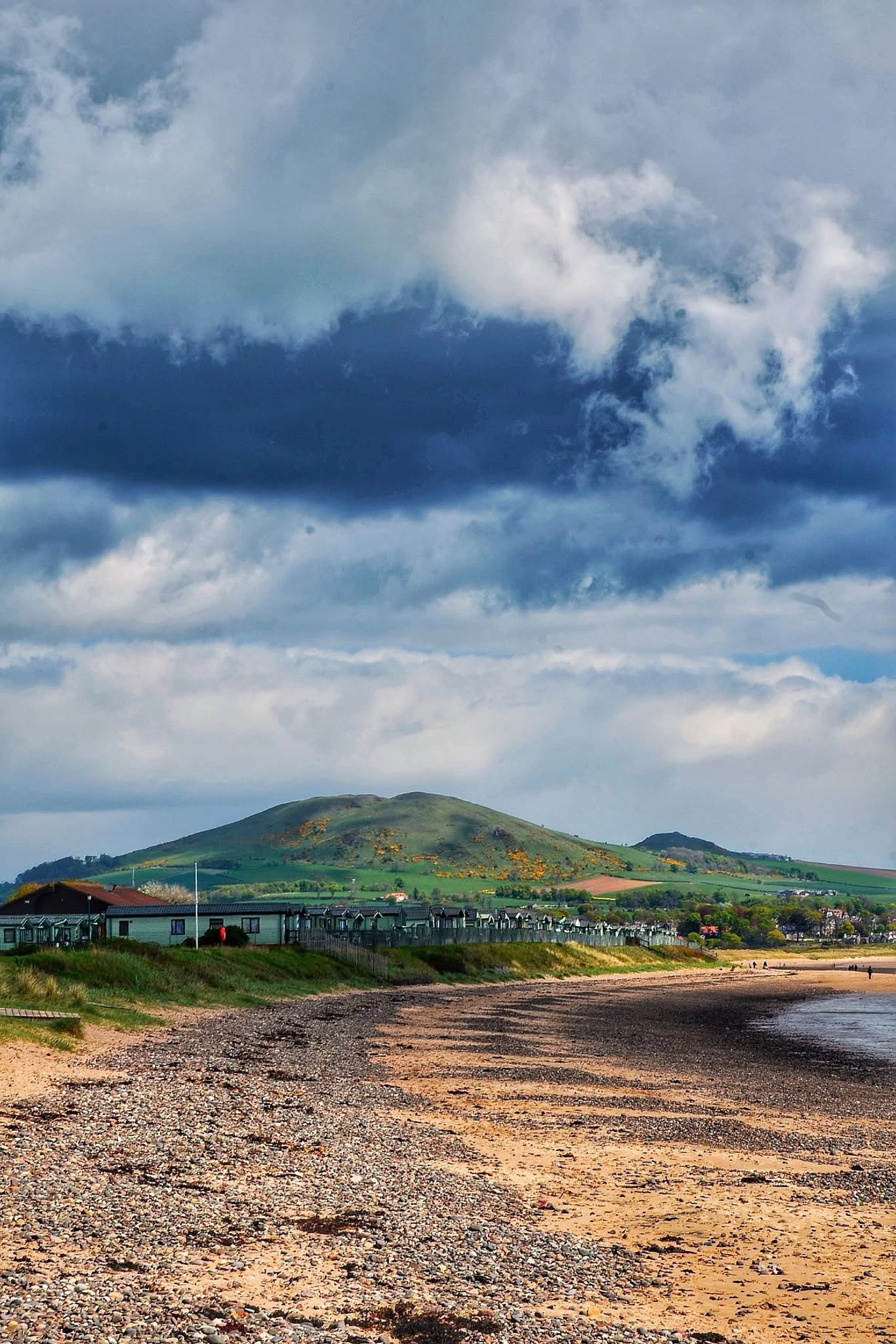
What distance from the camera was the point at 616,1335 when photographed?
11125mm

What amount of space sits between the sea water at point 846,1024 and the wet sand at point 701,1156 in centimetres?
260

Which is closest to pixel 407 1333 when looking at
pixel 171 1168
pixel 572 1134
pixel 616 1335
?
pixel 616 1335

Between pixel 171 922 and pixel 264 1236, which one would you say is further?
pixel 171 922

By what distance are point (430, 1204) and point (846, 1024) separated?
5969 cm

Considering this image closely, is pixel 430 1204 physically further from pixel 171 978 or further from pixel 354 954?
pixel 354 954

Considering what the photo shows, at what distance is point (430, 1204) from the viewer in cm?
1602

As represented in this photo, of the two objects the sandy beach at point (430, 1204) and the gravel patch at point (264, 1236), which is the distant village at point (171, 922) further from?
the gravel patch at point (264, 1236)

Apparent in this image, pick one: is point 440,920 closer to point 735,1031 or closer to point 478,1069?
point 735,1031

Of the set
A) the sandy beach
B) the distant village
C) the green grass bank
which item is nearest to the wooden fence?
the green grass bank

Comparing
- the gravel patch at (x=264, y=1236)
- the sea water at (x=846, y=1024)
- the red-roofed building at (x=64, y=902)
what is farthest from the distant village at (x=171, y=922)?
the gravel patch at (x=264, y=1236)

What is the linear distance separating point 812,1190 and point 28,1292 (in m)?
12.9

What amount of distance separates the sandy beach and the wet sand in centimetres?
7

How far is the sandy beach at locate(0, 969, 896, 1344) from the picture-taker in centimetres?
1130

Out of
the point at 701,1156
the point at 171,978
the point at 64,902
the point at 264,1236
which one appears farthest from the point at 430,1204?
the point at 64,902
